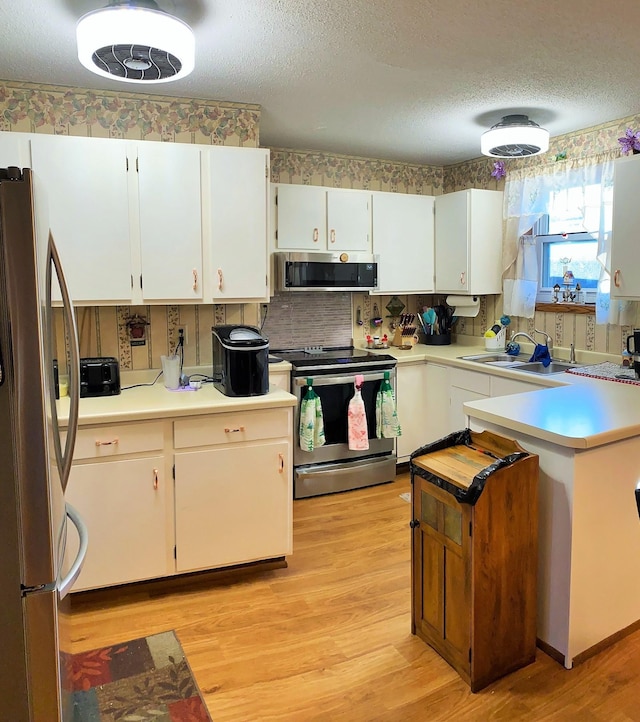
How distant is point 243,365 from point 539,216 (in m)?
2.45

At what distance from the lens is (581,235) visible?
3.78 m

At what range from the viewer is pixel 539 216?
395 cm

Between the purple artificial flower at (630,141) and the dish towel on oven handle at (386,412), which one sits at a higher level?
the purple artificial flower at (630,141)

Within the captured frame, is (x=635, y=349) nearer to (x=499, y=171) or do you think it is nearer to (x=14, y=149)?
(x=499, y=171)

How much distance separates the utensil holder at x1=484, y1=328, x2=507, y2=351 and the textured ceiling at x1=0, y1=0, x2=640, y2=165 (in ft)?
4.64

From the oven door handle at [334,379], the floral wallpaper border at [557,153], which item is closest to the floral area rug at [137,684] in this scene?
the oven door handle at [334,379]

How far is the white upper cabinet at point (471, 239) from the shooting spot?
416 cm

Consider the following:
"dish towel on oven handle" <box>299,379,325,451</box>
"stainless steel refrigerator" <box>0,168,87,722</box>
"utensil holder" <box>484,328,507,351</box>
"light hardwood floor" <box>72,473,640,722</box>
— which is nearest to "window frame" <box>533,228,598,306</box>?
"utensil holder" <box>484,328,507,351</box>

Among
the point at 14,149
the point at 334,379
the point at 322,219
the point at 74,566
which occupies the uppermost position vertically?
the point at 14,149

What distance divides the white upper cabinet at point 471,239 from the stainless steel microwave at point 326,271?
65 centimetres

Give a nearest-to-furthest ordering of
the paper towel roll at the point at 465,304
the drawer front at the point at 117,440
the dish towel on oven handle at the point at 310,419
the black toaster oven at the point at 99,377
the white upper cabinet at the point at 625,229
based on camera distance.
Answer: the drawer front at the point at 117,440 < the black toaster oven at the point at 99,377 < the white upper cabinet at the point at 625,229 < the dish towel on oven handle at the point at 310,419 < the paper towel roll at the point at 465,304

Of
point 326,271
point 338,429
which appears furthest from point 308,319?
point 338,429

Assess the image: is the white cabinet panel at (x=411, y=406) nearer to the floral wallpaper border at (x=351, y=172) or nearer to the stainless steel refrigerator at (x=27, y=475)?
the floral wallpaper border at (x=351, y=172)

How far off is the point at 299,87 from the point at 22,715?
9.00ft
